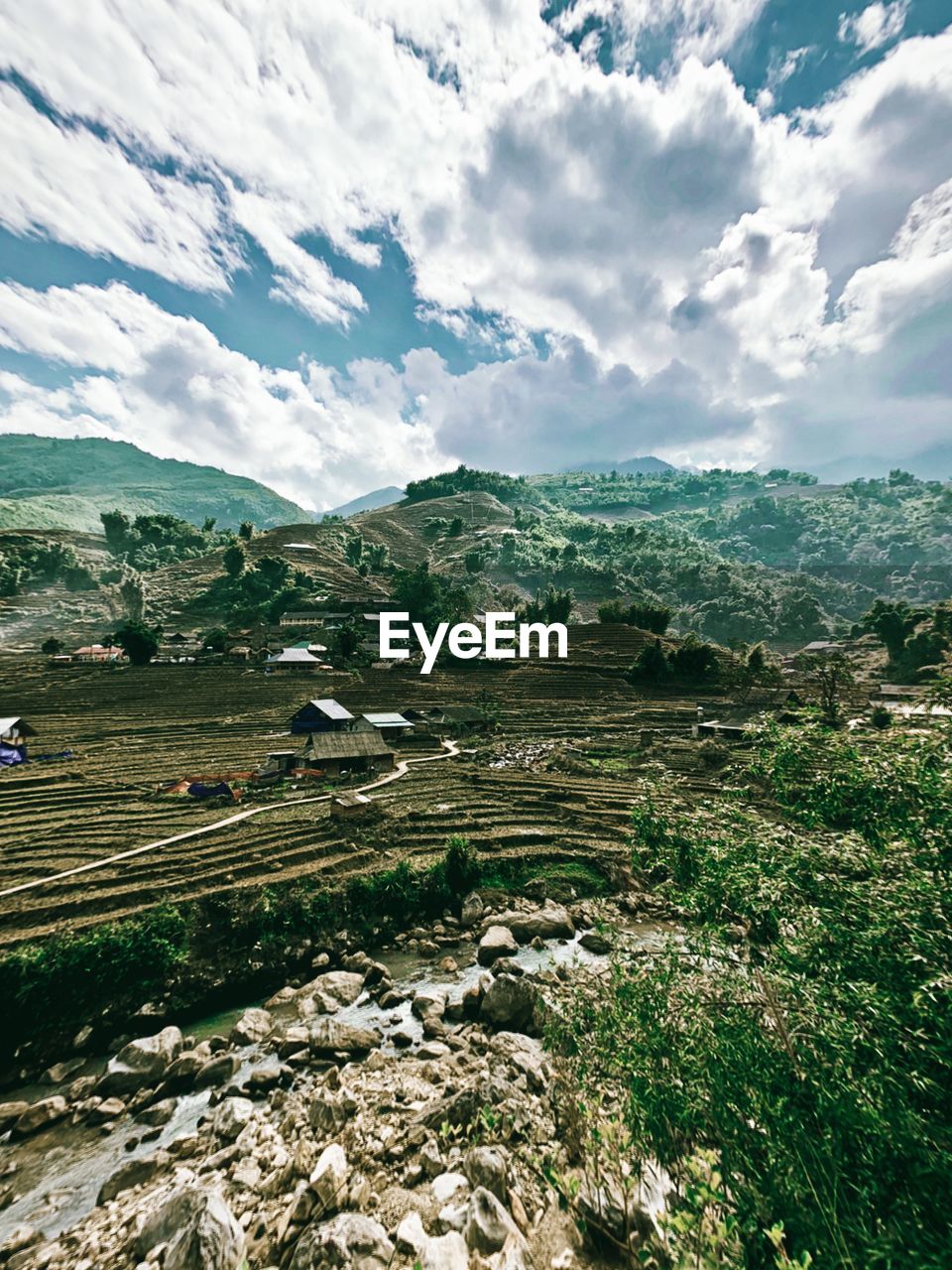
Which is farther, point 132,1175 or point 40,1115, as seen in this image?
point 40,1115

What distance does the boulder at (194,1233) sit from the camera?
28.9 feet

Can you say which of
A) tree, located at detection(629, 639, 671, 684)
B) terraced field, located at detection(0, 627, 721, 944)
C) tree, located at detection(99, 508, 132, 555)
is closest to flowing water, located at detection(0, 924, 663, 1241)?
terraced field, located at detection(0, 627, 721, 944)

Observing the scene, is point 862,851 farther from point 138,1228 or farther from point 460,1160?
point 138,1228

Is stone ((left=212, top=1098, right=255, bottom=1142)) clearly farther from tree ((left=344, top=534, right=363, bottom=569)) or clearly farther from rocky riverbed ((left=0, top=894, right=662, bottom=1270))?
tree ((left=344, top=534, right=363, bottom=569))

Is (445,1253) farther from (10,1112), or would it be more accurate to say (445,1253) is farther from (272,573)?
(272,573)

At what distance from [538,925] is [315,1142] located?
11.9 metres

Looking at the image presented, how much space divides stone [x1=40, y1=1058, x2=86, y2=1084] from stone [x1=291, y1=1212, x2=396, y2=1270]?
1061cm

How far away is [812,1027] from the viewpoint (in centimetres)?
747

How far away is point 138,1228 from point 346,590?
373 ft

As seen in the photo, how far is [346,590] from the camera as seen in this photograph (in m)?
118

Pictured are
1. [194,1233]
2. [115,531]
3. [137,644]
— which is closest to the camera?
[194,1233]

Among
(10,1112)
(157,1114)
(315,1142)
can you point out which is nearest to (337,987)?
(157,1114)

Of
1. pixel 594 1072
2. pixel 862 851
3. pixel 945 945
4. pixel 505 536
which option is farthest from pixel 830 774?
pixel 505 536

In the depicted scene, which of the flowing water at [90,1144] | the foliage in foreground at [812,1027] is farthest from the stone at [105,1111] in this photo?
the foliage in foreground at [812,1027]
